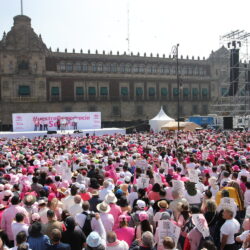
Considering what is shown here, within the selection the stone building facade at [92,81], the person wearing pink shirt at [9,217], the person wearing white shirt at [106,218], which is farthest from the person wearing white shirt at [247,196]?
the stone building facade at [92,81]

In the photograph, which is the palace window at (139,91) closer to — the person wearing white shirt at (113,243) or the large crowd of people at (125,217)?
the large crowd of people at (125,217)

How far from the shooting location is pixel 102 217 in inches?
269

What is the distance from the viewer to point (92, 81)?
184 ft

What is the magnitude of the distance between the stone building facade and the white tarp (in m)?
11.9

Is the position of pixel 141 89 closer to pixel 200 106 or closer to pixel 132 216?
pixel 200 106

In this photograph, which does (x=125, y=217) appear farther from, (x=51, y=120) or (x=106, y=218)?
(x=51, y=120)

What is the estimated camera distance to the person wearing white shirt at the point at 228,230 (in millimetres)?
6125

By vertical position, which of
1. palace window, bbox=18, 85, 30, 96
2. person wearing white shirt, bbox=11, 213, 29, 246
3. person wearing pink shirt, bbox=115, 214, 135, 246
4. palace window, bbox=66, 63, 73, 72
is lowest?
person wearing pink shirt, bbox=115, 214, 135, 246

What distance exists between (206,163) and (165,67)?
166 ft

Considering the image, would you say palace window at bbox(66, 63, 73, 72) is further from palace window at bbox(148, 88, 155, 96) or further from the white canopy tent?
the white canopy tent

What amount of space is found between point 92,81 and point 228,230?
168 feet

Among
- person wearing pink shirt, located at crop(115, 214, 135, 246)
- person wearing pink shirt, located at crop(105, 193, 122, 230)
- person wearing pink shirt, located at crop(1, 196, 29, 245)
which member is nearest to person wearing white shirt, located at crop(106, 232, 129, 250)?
person wearing pink shirt, located at crop(115, 214, 135, 246)

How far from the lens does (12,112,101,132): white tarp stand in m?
38.3

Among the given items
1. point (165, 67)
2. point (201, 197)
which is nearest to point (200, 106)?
point (165, 67)
